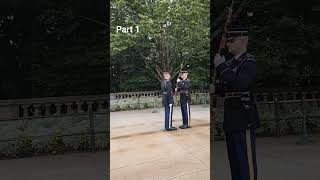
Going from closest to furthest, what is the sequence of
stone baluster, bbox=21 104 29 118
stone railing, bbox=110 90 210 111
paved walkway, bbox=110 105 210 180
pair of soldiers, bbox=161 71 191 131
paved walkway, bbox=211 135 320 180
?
paved walkway, bbox=211 135 320 180 → paved walkway, bbox=110 105 210 180 → stone baluster, bbox=21 104 29 118 → pair of soldiers, bbox=161 71 191 131 → stone railing, bbox=110 90 210 111

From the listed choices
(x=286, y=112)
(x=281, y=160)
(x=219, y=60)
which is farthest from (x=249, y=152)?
(x=286, y=112)

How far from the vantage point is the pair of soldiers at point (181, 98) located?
27.9ft

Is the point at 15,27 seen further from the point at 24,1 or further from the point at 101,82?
the point at 101,82

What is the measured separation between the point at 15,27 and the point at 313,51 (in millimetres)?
5575

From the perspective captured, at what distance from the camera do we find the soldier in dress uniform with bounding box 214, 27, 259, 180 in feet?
13.2

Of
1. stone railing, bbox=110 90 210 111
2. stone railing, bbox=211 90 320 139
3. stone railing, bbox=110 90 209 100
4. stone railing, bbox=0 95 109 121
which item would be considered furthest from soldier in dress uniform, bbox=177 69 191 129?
stone railing, bbox=0 95 109 121

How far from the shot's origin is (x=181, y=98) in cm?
930

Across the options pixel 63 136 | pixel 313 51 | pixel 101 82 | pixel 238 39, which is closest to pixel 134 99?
pixel 101 82

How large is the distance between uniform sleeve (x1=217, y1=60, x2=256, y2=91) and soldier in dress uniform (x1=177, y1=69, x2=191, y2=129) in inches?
155

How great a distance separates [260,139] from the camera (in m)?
8.35

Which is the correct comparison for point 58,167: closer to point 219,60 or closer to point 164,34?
point 164,34

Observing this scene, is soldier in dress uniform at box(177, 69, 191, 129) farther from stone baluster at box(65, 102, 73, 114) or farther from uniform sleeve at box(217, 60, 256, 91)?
uniform sleeve at box(217, 60, 256, 91)

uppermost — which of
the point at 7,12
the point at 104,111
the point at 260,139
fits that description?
the point at 7,12

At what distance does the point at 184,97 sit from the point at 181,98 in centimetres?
18
